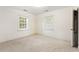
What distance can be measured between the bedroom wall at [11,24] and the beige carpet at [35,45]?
92mm

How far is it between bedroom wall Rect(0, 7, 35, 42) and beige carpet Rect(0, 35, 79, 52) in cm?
9

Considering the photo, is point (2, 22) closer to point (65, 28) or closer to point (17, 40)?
point (17, 40)

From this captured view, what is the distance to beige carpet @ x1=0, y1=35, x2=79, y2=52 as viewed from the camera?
1533 millimetres

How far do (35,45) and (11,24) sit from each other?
22.4 inches

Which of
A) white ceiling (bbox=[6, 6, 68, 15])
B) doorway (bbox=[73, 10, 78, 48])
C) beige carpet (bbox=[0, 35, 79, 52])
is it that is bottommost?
beige carpet (bbox=[0, 35, 79, 52])

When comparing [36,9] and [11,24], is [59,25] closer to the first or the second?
[36,9]

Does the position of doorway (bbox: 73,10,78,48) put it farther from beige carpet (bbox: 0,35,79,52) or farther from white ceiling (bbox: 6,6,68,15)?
white ceiling (bbox: 6,6,68,15)

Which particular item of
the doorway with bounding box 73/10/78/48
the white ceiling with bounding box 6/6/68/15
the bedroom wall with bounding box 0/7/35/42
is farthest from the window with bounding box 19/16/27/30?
the doorway with bounding box 73/10/78/48

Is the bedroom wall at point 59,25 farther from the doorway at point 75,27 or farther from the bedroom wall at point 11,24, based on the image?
the bedroom wall at point 11,24
